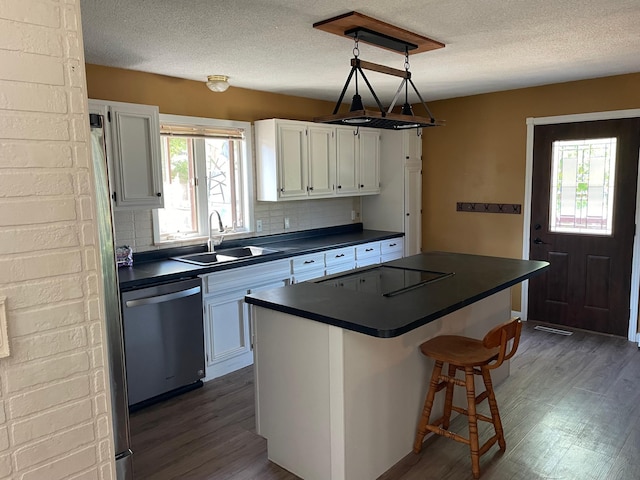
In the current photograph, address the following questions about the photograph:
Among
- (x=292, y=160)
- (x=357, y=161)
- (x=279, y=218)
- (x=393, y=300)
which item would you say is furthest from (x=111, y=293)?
(x=357, y=161)

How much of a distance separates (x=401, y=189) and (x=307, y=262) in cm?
170

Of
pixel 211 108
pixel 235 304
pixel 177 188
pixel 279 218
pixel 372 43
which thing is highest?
pixel 372 43

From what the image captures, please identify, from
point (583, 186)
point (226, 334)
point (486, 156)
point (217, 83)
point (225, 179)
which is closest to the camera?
point (226, 334)

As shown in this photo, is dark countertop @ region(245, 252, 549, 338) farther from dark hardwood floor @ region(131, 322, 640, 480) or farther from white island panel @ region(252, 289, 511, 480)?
→ dark hardwood floor @ region(131, 322, 640, 480)

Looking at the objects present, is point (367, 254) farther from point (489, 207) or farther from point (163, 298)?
point (163, 298)

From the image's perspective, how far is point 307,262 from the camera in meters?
4.41

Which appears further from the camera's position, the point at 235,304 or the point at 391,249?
the point at 391,249

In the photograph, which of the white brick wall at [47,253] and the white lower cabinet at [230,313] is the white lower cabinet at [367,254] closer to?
the white lower cabinet at [230,313]

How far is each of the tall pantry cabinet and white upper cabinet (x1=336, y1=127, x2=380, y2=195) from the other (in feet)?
0.37

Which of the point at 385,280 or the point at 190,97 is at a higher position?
the point at 190,97

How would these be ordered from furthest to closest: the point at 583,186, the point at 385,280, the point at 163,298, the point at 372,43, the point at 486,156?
the point at 486,156
the point at 583,186
the point at 163,298
the point at 385,280
the point at 372,43

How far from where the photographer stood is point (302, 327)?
7.91ft

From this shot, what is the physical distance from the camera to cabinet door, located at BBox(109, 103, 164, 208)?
3.41 meters

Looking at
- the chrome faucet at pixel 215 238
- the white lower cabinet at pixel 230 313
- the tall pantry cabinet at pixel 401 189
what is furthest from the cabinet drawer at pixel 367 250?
the chrome faucet at pixel 215 238
